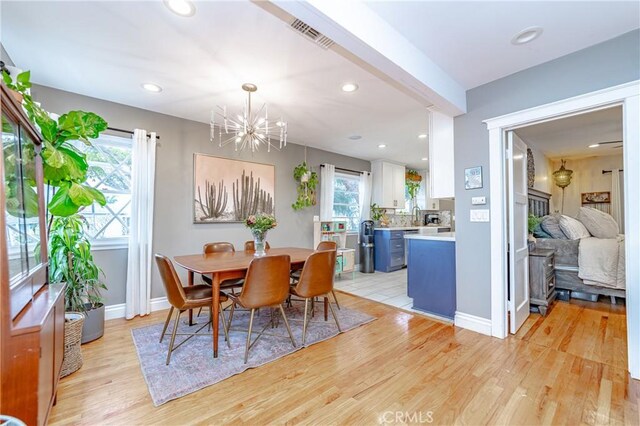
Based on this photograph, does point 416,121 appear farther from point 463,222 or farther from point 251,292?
point 251,292

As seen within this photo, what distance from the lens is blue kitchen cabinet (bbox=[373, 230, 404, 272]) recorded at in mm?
5559

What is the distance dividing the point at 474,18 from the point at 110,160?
373cm

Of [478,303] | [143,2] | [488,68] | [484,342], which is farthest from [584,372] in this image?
[143,2]

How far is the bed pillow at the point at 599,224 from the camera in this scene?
3.77 metres

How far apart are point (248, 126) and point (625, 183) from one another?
300 cm

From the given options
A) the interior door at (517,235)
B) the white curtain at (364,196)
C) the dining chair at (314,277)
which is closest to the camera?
the dining chair at (314,277)

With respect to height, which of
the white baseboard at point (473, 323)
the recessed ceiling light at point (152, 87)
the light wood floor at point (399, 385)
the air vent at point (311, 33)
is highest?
the recessed ceiling light at point (152, 87)

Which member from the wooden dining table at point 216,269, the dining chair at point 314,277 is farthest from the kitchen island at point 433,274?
the wooden dining table at point 216,269

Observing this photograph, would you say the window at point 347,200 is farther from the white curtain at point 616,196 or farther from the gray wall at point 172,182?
the white curtain at point 616,196

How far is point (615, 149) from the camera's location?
16.0 ft

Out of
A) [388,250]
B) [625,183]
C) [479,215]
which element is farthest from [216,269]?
[388,250]

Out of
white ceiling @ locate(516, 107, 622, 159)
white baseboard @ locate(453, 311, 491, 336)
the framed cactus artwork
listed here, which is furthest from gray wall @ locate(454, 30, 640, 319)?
the framed cactus artwork

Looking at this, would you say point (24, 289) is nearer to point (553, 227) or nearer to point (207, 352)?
point (207, 352)

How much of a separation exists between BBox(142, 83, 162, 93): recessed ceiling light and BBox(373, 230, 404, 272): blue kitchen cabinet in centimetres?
437
